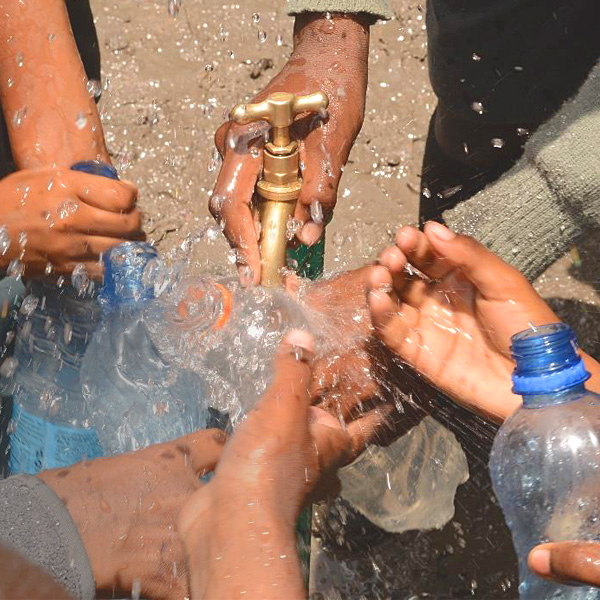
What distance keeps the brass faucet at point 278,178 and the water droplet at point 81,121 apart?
674mm

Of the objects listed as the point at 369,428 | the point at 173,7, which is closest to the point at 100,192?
the point at 369,428

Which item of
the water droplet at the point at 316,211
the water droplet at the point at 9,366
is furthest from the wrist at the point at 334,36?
the water droplet at the point at 9,366

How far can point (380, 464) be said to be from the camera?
2.36 meters

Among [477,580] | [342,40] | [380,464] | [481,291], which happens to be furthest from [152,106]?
[477,580]

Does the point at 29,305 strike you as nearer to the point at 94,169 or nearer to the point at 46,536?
the point at 94,169

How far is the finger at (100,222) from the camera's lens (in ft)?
6.47

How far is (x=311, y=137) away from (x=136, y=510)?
0.95m

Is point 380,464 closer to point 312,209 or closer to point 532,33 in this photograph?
point 312,209

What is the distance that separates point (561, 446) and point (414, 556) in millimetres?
1208

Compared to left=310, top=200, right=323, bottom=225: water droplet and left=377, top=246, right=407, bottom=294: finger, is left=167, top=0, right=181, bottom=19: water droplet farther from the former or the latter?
left=377, top=246, right=407, bottom=294: finger

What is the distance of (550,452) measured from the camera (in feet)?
4.99

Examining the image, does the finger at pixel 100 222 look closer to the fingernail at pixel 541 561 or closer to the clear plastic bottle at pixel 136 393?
the clear plastic bottle at pixel 136 393

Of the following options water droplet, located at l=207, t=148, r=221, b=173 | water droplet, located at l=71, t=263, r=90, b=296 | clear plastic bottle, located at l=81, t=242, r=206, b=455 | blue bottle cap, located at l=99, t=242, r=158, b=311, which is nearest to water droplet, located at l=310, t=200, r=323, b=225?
blue bottle cap, located at l=99, t=242, r=158, b=311

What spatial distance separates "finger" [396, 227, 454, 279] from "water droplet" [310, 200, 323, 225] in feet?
0.83
